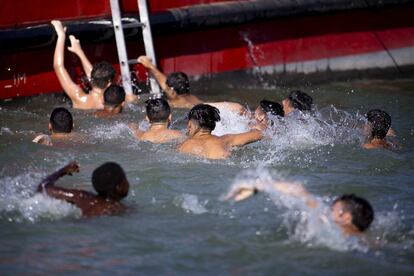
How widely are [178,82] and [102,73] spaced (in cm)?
101

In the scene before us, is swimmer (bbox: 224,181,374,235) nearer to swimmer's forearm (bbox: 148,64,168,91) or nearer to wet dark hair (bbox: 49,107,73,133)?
wet dark hair (bbox: 49,107,73,133)

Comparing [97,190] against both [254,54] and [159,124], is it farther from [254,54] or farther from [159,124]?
[254,54]

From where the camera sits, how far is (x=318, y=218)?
6.63 m

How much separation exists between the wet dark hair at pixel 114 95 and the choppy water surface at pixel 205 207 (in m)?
0.24

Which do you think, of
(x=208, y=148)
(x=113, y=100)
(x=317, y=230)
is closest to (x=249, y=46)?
(x=113, y=100)

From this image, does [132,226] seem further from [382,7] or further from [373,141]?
[382,7]

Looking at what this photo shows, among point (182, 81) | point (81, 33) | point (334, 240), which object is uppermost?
point (81, 33)

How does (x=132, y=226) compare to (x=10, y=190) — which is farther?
(x=10, y=190)

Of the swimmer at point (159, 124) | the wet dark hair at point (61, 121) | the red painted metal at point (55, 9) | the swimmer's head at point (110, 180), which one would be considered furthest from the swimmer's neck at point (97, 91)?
the swimmer's head at point (110, 180)

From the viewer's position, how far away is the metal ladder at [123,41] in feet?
36.6

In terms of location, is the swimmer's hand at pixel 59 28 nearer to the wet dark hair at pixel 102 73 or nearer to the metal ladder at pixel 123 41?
the wet dark hair at pixel 102 73

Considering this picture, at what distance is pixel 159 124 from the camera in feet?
31.4

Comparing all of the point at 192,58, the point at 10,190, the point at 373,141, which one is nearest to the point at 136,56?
the point at 192,58

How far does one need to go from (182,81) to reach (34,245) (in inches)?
195
